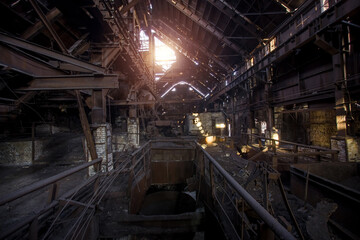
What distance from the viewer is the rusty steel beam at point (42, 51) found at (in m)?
3.59

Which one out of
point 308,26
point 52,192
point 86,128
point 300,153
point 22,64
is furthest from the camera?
point 308,26

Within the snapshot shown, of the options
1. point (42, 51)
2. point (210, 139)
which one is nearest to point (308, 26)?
point (210, 139)

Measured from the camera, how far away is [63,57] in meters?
4.48

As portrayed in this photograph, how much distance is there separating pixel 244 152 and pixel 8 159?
1485cm

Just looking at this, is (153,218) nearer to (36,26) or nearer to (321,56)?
(36,26)

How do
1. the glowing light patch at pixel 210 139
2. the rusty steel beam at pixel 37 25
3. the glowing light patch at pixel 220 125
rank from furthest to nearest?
the glowing light patch at pixel 220 125 < the glowing light patch at pixel 210 139 < the rusty steel beam at pixel 37 25

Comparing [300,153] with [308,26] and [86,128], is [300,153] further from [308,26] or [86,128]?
[86,128]

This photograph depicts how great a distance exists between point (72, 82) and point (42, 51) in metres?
1.08

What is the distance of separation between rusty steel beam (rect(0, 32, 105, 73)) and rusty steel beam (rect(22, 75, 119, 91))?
34 centimetres

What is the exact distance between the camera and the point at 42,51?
415cm

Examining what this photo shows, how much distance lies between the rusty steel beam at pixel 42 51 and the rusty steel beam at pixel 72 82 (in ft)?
1.11

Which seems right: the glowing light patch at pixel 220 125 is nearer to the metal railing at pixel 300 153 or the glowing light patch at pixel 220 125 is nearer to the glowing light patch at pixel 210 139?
the glowing light patch at pixel 210 139

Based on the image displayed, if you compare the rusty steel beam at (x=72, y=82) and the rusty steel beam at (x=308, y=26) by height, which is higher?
the rusty steel beam at (x=308, y=26)

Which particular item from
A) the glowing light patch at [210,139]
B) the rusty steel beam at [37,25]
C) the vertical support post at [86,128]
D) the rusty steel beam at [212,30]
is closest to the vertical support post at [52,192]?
the vertical support post at [86,128]
